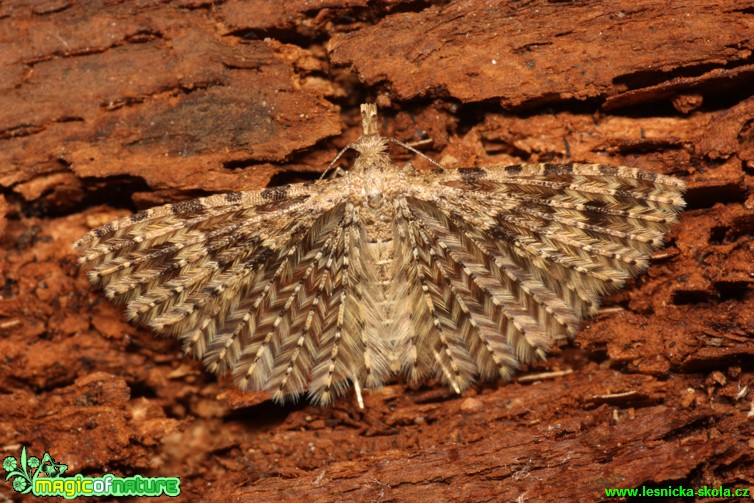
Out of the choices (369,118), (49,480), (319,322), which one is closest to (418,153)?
(369,118)

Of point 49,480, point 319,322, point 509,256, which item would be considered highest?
point 509,256

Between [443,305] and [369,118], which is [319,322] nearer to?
[443,305]

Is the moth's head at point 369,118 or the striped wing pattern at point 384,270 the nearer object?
the striped wing pattern at point 384,270

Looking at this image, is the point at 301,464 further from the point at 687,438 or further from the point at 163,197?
the point at 687,438

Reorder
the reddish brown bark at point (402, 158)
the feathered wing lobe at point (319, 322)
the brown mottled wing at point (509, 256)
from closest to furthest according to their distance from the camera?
the reddish brown bark at point (402, 158), the brown mottled wing at point (509, 256), the feathered wing lobe at point (319, 322)

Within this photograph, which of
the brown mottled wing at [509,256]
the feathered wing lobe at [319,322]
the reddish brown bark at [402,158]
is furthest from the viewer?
the feathered wing lobe at [319,322]

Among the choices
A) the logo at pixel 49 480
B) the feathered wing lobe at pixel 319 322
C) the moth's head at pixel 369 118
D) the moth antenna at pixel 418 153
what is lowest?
the logo at pixel 49 480

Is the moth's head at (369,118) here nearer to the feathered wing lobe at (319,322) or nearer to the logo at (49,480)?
the feathered wing lobe at (319,322)

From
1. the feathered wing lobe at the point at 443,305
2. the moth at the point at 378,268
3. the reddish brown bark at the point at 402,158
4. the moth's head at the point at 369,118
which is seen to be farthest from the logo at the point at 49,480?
the moth's head at the point at 369,118
